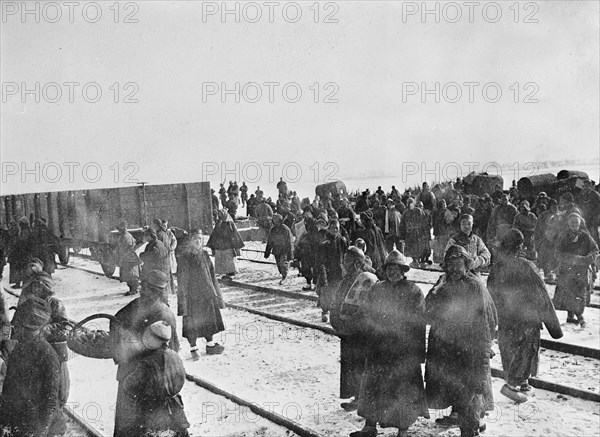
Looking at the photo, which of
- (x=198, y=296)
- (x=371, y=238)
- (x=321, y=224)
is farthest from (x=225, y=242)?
(x=198, y=296)

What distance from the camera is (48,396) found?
442 centimetres

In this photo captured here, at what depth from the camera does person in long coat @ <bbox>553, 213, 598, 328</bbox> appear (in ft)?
27.7

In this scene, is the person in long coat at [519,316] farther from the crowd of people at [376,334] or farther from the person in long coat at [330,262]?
the person in long coat at [330,262]

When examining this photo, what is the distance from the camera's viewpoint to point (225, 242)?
13547 millimetres

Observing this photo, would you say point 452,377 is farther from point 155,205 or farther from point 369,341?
point 155,205

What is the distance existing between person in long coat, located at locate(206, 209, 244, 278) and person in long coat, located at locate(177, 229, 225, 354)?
4714 mm

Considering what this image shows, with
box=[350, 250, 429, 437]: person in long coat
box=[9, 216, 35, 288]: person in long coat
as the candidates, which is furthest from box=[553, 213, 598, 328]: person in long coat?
box=[9, 216, 35, 288]: person in long coat

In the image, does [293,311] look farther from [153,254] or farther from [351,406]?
[351,406]

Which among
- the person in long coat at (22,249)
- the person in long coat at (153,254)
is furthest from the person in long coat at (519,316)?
the person in long coat at (22,249)

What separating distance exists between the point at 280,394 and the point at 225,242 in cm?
717

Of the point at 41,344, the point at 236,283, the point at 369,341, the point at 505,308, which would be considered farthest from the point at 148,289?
Result: the point at 236,283

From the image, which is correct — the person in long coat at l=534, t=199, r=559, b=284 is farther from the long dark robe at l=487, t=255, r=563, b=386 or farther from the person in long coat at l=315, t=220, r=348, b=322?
the long dark robe at l=487, t=255, r=563, b=386

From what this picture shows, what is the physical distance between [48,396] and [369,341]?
2.85 meters

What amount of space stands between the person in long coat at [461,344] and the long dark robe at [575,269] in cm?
378
